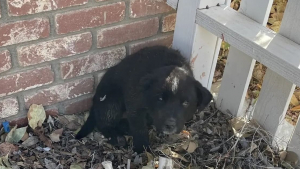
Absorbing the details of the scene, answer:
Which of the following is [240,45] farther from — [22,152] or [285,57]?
[22,152]

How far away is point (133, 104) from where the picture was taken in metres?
2.28

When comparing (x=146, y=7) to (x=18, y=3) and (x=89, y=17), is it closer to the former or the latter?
(x=89, y=17)

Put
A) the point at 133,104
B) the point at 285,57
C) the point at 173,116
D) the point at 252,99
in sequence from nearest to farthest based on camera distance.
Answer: the point at 285,57
the point at 173,116
the point at 133,104
the point at 252,99

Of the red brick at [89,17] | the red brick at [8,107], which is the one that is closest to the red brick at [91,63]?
the red brick at [89,17]

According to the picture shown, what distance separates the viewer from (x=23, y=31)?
2168 millimetres

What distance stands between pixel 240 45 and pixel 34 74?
110cm

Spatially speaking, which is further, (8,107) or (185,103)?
(8,107)

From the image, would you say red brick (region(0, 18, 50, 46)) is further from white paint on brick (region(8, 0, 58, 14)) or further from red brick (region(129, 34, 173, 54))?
red brick (region(129, 34, 173, 54))

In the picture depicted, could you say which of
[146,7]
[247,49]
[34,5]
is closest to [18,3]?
[34,5]

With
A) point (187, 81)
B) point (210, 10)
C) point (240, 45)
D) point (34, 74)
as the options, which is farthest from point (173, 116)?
point (34, 74)

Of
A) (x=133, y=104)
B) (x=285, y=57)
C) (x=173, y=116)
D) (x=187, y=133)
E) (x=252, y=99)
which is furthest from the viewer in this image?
(x=252, y=99)

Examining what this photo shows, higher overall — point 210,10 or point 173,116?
point 210,10

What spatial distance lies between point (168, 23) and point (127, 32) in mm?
292

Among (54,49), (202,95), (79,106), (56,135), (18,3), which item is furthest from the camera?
(79,106)
